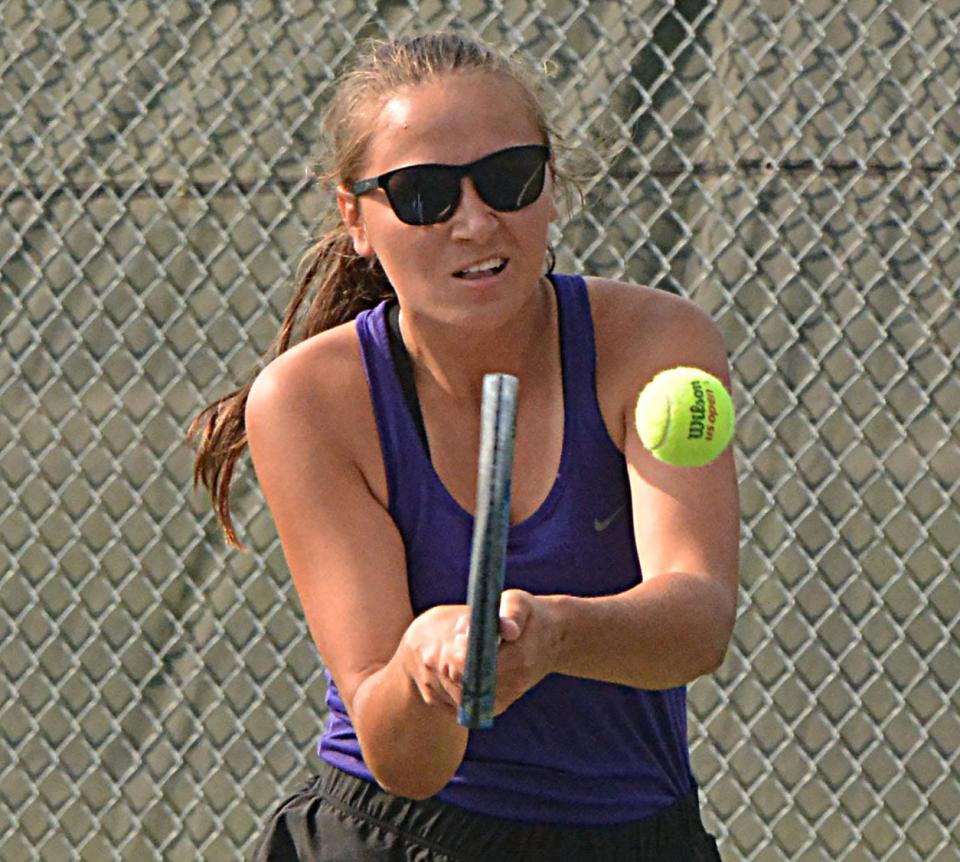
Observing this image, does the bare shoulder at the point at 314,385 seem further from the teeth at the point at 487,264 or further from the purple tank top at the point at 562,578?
the teeth at the point at 487,264

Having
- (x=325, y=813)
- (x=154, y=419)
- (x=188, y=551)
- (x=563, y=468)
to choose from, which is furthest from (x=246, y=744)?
Answer: (x=563, y=468)

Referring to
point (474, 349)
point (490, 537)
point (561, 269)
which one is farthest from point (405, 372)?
point (561, 269)

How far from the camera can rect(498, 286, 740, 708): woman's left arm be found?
63.7 inches

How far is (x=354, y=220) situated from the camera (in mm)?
2162

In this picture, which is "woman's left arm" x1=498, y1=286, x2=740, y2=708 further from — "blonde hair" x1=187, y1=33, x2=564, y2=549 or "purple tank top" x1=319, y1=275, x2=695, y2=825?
"blonde hair" x1=187, y1=33, x2=564, y2=549

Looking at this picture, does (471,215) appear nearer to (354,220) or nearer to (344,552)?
(354,220)

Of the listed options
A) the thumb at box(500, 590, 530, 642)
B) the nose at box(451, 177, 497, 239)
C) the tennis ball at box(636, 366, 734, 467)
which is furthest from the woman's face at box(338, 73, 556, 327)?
the thumb at box(500, 590, 530, 642)

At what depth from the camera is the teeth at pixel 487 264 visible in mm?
1955

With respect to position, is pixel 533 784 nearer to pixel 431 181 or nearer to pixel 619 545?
pixel 619 545

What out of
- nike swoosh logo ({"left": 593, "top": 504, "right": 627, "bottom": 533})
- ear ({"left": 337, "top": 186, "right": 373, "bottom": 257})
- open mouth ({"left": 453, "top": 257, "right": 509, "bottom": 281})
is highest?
ear ({"left": 337, "top": 186, "right": 373, "bottom": 257})

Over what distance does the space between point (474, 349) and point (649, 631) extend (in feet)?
1.57

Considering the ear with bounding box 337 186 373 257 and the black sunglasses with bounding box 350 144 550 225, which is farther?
the ear with bounding box 337 186 373 257

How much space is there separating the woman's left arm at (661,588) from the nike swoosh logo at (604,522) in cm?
5

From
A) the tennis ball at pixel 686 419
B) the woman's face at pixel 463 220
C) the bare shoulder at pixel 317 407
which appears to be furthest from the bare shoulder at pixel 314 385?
the tennis ball at pixel 686 419
